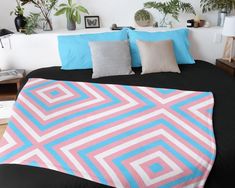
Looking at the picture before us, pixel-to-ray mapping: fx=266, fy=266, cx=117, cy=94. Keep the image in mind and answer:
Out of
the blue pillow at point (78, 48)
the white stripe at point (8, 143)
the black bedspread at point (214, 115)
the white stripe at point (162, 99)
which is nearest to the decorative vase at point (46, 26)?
the blue pillow at point (78, 48)

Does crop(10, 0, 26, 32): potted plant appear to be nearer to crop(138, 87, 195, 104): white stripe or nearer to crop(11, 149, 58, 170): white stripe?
crop(138, 87, 195, 104): white stripe

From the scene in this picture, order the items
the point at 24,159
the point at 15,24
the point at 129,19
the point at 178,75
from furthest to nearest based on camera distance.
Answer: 1. the point at 129,19
2. the point at 15,24
3. the point at 178,75
4. the point at 24,159

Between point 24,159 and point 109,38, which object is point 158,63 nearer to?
point 109,38

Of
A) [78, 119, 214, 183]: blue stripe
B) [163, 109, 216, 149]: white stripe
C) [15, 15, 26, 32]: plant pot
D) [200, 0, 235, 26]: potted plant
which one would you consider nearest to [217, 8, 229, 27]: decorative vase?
[200, 0, 235, 26]: potted plant

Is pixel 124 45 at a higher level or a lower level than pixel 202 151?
higher

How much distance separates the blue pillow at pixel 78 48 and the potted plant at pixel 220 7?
45.2 inches

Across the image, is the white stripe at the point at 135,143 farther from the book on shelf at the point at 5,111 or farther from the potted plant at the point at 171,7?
the potted plant at the point at 171,7

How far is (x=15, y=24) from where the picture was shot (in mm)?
2908

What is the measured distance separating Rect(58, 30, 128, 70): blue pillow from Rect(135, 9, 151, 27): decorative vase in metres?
0.42

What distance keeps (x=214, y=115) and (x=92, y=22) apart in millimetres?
1900

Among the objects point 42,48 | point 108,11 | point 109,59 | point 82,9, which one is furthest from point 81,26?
point 109,59

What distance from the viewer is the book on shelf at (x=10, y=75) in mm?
2654

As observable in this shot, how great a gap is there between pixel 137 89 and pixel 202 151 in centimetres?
82

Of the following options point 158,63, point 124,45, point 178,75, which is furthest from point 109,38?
point 178,75
